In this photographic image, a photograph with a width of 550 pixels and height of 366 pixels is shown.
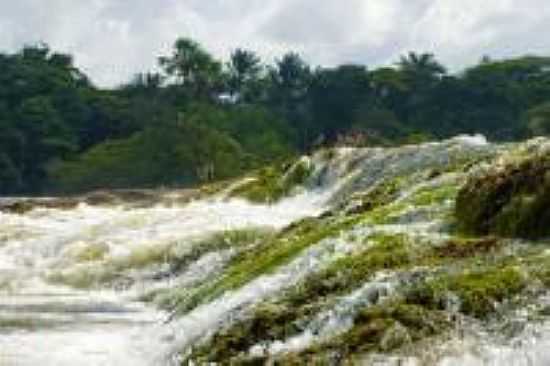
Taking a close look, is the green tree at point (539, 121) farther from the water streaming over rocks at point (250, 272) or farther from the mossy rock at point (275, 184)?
the water streaming over rocks at point (250, 272)

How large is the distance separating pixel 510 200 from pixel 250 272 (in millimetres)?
5705

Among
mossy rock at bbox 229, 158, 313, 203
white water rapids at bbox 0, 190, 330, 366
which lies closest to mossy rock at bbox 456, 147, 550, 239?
white water rapids at bbox 0, 190, 330, 366

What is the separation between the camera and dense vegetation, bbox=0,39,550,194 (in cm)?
10988

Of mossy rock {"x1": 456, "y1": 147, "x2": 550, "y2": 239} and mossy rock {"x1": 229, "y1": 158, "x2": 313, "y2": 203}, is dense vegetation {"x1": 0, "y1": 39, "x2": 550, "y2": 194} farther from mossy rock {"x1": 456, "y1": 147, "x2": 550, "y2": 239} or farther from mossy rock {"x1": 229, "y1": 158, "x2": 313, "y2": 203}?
mossy rock {"x1": 456, "y1": 147, "x2": 550, "y2": 239}

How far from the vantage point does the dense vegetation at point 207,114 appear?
10988 centimetres

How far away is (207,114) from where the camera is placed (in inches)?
4663

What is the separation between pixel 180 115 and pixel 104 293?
78.3m

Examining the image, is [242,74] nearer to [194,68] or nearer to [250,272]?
[194,68]

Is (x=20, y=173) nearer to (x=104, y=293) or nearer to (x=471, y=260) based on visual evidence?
(x=104, y=293)

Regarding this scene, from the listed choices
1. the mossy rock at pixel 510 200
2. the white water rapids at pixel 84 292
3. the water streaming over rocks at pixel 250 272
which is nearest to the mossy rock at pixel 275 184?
the water streaming over rocks at pixel 250 272

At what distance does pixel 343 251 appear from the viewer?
21797 mm

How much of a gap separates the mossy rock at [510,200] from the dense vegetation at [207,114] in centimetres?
8436

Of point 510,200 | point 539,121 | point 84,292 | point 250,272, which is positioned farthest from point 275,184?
point 539,121

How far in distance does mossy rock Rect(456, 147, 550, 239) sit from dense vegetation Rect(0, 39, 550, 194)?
84356 mm
